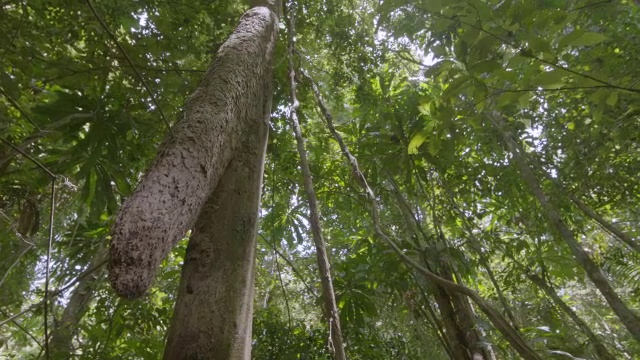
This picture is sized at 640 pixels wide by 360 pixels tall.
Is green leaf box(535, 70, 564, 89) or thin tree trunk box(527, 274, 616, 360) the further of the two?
thin tree trunk box(527, 274, 616, 360)

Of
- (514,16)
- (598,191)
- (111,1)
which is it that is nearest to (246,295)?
(514,16)

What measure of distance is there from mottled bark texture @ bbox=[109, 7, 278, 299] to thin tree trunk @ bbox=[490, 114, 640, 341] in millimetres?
2658

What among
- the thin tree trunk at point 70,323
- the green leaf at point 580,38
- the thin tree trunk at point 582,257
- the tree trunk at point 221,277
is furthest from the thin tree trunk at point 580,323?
the thin tree trunk at point 70,323

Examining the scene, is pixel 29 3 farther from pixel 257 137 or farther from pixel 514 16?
pixel 514 16

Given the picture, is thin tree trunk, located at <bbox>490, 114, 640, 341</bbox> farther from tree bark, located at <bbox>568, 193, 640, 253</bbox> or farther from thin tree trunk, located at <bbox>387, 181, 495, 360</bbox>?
thin tree trunk, located at <bbox>387, 181, 495, 360</bbox>

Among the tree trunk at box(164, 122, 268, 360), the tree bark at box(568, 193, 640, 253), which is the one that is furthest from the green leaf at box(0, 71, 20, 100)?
the tree bark at box(568, 193, 640, 253)

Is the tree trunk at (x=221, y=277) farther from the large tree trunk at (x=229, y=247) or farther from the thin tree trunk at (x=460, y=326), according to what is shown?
the thin tree trunk at (x=460, y=326)

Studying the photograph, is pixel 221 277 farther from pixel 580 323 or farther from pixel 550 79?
pixel 580 323

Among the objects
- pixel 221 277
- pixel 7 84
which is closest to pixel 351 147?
pixel 7 84

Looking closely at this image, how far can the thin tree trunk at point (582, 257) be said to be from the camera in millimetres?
2752

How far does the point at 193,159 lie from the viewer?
118cm

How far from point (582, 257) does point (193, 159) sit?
3206 mm

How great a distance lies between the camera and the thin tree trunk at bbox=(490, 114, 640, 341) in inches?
108

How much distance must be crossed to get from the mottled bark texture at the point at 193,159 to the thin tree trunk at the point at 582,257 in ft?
8.72
